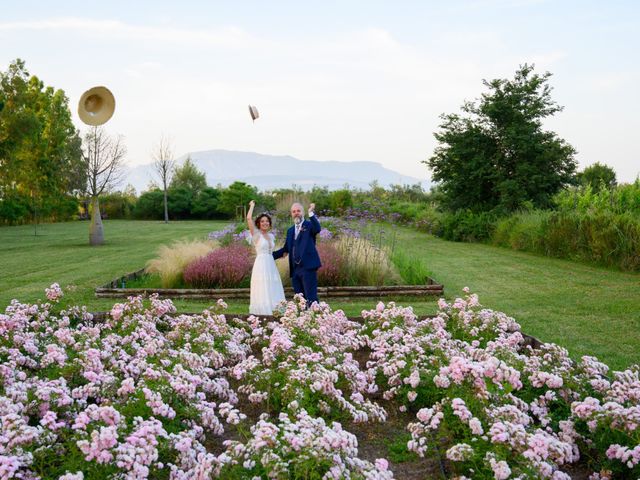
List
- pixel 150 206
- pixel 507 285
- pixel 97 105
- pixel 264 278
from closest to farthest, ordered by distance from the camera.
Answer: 1. pixel 264 278
2. pixel 507 285
3. pixel 97 105
4. pixel 150 206

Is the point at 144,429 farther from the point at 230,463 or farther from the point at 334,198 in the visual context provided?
the point at 334,198

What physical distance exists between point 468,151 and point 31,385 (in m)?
18.6

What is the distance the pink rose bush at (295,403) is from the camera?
2.58m

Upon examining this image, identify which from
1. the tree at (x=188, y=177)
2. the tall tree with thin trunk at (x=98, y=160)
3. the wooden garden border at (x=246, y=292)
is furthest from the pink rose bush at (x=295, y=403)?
the tree at (x=188, y=177)

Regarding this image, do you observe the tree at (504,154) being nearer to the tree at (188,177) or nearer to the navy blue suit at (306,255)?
the navy blue suit at (306,255)

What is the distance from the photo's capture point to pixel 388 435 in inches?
147

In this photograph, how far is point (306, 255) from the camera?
285 inches

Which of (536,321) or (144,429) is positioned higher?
(144,429)

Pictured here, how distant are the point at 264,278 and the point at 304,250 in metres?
0.71

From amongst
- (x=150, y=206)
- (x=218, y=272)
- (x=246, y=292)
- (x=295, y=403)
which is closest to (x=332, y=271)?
(x=246, y=292)

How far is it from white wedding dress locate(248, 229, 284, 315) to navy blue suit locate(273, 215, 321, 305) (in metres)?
0.31

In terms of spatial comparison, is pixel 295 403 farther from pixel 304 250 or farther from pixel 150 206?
pixel 150 206

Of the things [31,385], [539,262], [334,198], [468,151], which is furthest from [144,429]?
[334,198]

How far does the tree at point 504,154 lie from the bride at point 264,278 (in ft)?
42.6
